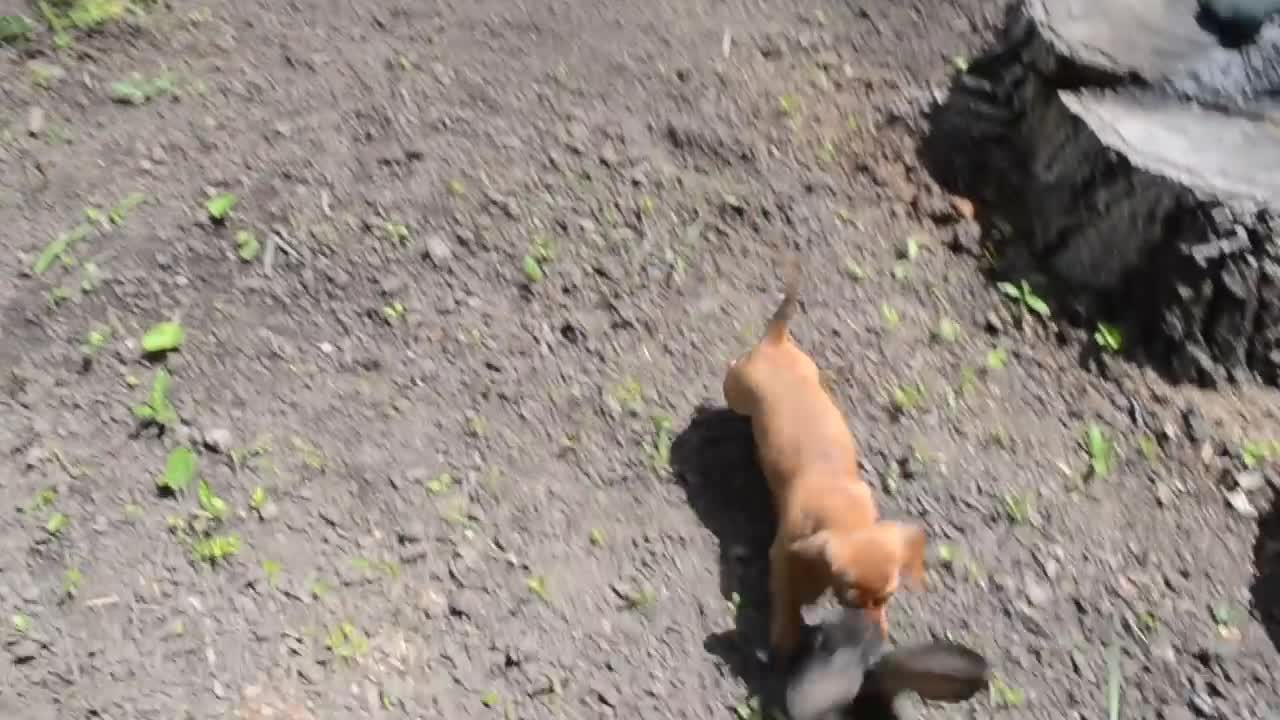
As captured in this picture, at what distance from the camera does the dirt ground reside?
67.5 inches

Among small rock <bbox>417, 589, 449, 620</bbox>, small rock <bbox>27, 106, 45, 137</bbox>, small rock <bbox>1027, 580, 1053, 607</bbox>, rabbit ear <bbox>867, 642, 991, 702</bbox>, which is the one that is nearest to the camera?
rabbit ear <bbox>867, 642, 991, 702</bbox>

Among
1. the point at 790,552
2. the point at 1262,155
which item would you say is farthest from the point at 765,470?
the point at 1262,155

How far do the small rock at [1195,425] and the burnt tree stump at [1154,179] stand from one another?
3.2 inches

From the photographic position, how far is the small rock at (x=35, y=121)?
2268 millimetres

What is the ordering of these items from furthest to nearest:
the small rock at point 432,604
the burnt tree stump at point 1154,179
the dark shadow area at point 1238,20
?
the dark shadow area at point 1238,20, the burnt tree stump at point 1154,179, the small rock at point 432,604

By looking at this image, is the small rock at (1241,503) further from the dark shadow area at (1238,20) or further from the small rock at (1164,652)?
the dark shadow area at (1238,20)

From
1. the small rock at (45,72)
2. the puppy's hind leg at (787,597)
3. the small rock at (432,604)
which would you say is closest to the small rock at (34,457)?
the small rock at (432,604)

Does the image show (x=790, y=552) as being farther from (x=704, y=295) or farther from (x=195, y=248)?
(x=195, y=248)

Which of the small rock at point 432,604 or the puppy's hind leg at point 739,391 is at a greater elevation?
the puppy's hind leg at point 739,391

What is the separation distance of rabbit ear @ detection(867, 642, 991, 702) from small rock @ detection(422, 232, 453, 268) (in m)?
1.09

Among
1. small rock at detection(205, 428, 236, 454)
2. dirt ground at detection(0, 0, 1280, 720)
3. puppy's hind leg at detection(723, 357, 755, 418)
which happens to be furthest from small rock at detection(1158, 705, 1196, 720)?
small rock at detection(205, 428, 236, 454)

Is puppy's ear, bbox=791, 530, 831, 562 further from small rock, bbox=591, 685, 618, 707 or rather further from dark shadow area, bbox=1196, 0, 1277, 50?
dark shadow area, bbox=1196, 0, 1277, 50

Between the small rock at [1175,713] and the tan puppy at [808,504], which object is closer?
the tan puppy at [808,504]

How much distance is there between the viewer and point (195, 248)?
6.91 feet
